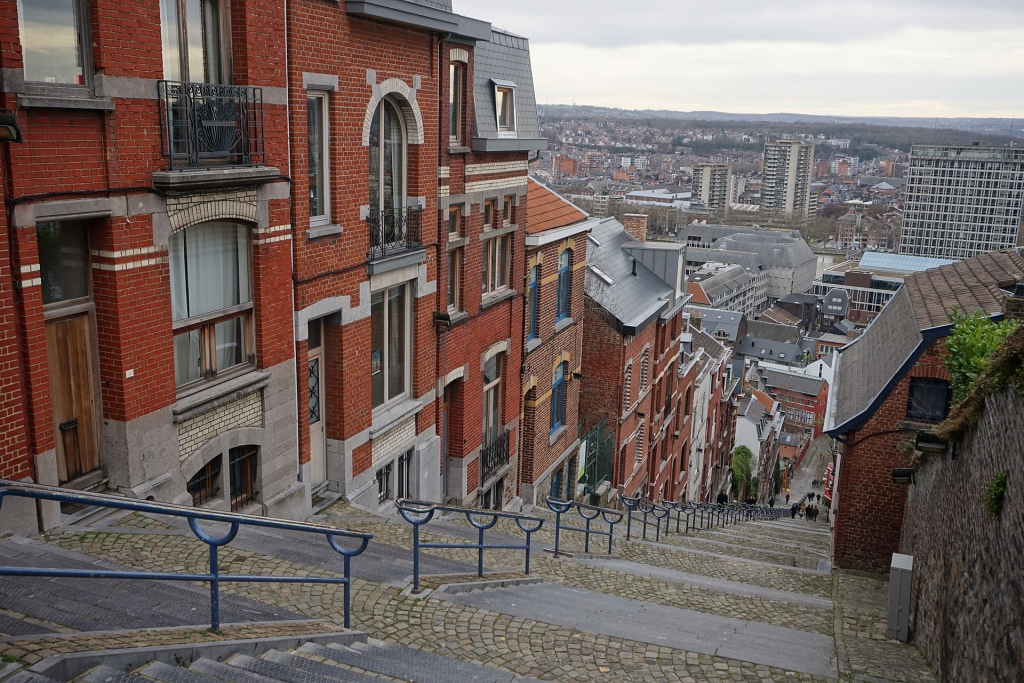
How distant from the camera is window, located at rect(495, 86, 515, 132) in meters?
16.4

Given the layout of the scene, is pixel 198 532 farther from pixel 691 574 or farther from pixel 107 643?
pixel 691 574

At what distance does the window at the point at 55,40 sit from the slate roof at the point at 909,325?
51.8 feet

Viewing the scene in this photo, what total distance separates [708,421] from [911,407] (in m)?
26.3

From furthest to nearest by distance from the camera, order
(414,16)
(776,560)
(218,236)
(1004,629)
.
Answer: (776,560) → (414,16) → (218,236) → (1004,629)

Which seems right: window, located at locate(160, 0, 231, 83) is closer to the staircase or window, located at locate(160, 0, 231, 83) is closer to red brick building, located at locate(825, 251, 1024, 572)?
the staircase

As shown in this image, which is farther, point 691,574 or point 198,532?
point 691,574

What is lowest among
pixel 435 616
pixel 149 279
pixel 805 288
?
pixel 805 288

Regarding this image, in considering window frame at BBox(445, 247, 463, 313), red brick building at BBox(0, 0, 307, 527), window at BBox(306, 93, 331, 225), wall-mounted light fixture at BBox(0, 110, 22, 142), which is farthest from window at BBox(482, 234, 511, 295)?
wall-mounted light fixture at BBox(0, 110, 22, 142)

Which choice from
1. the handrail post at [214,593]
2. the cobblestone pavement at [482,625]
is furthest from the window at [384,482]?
the handrail post at [214,593]

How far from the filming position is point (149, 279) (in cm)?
882

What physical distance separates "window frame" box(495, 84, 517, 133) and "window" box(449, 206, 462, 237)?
205cm

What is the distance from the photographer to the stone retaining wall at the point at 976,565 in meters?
6.84

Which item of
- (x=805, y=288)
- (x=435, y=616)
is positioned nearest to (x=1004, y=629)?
(x=435, y=616)

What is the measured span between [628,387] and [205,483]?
54.0 ft
